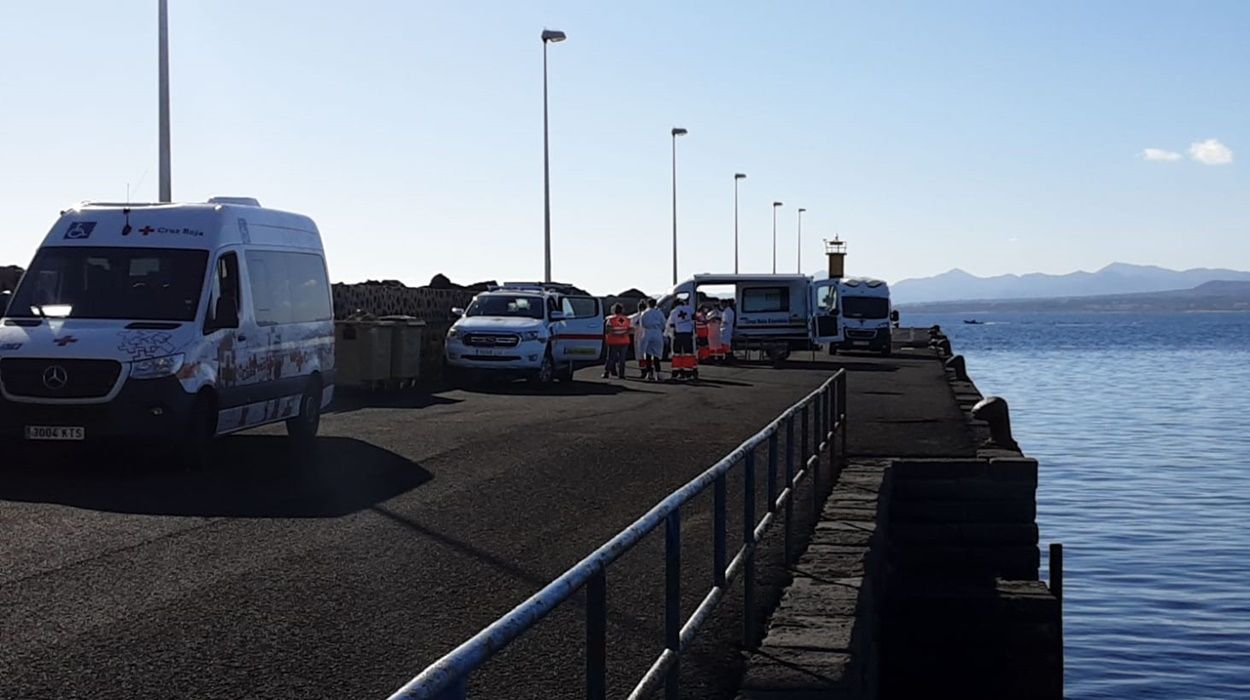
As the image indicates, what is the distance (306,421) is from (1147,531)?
1316 cm

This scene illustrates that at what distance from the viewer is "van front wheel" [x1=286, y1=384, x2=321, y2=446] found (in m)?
17.4

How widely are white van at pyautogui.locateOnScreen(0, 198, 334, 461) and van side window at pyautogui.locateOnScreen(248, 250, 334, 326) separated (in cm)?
3

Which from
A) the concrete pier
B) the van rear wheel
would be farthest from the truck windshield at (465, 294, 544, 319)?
the van rear wheel

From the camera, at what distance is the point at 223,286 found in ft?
50.4

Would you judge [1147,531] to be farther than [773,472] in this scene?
Yes

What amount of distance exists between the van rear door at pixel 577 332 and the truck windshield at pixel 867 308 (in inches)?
772

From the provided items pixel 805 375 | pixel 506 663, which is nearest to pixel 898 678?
pixel 506 663

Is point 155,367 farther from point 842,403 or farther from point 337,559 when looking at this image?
point 842,403

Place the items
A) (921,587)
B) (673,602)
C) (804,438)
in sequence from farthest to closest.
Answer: (921,587) → (804,438) → (673,602)

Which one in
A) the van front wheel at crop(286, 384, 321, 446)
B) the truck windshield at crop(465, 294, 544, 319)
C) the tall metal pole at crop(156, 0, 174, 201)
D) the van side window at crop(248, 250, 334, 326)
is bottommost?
the van front wheel at crop(286, 384, 321, 446)

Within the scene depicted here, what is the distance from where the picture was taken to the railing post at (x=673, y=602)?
568cm

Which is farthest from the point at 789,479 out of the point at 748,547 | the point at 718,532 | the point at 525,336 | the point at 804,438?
the point at 525,336

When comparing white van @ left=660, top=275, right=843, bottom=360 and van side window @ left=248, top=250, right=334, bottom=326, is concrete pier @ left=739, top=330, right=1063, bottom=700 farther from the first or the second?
white van @ left=660, top=275, right=843, bottom=360

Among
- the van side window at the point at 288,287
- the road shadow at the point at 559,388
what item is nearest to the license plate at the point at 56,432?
the van side window at the point at 288,287
